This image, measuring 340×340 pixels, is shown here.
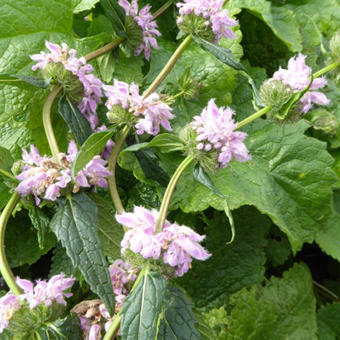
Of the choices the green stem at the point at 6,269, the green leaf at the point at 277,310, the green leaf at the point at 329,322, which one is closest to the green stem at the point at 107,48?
the green stem at the point at 6,269

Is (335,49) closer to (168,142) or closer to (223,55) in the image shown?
(223,55)

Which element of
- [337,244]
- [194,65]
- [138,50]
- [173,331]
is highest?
[138,50]

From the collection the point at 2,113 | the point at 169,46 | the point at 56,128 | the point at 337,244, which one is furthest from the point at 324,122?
the point at 2,113

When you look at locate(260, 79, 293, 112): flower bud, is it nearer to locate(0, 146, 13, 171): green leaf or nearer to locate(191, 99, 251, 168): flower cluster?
locate(191, 99, 251, 168): flower cluster

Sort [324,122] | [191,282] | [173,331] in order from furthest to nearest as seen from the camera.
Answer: [324,122] < [191,282] < [173,331]

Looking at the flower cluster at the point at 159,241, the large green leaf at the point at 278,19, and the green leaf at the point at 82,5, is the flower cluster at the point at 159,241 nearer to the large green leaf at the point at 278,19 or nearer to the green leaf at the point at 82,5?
the green leaf at the point at 82,5

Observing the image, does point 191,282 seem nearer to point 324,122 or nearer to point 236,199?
point 236,199

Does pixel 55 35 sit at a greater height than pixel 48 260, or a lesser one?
greater
